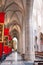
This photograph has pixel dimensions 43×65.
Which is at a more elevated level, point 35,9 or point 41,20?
point 35,9

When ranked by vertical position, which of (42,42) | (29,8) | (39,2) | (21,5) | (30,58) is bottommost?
(30,58)

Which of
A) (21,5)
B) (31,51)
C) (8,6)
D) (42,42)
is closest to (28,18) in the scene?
(31,51)

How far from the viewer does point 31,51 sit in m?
18.9

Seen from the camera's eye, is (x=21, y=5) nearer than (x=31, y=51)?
No

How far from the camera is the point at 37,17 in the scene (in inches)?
1350

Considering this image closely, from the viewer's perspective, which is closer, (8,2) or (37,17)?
(8,2)

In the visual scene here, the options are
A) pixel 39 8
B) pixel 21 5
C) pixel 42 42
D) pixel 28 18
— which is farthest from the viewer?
pixel 39 8

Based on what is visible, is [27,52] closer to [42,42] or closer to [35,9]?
[42,42]

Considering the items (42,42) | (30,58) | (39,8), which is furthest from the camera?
(39,8)

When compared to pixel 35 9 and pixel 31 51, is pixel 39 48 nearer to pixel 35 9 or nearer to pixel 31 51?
pixel 35 9

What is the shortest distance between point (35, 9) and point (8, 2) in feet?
29.2

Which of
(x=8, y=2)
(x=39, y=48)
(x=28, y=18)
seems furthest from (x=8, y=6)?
(x=39, y=48)

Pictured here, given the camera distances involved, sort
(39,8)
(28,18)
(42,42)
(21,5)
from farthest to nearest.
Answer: (39,8), (42,42), (21,5), (28,18)

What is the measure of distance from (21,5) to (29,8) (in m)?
6.29
